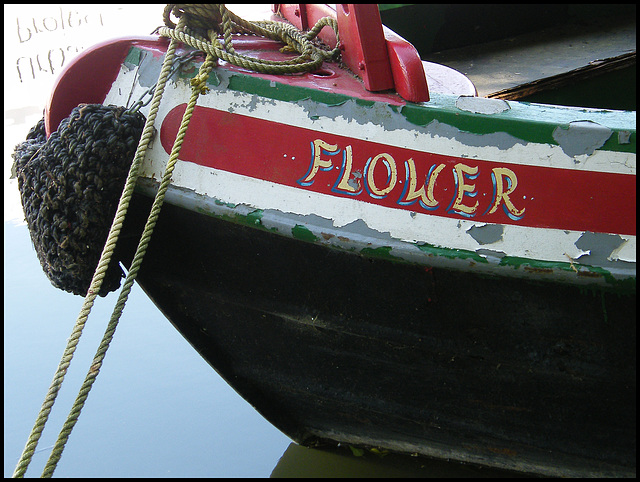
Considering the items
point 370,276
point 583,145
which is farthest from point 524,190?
point 370,276

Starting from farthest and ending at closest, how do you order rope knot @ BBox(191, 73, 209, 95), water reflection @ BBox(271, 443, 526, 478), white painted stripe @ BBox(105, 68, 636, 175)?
water reflection @ BBox(271, 443, 526, 478) → rope knot @ BBox(191, 73, 209, 95) → white painted stripe @ BBox(105, 68, 636, 175)

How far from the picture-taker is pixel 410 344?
1799 millimetres

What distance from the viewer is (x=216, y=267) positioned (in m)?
1.82

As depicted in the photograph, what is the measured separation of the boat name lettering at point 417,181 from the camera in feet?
5.05

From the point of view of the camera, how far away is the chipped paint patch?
5.14 feet

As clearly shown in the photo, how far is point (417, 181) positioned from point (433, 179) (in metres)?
0.04

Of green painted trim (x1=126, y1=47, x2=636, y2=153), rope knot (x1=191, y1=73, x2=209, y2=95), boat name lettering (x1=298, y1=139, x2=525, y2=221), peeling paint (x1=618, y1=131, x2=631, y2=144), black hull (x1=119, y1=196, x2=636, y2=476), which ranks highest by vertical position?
rope knot (x1=191, y1=73, x2=209, y2=95)

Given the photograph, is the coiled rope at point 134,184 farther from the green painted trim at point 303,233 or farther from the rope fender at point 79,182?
the green painted trim at point 303,233

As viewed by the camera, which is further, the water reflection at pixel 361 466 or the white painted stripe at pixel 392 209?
the water reflection at pixel 361 466

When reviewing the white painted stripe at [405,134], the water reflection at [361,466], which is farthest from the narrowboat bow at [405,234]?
the water reflection at [361,466]

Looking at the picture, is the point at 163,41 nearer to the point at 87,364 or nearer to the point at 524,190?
the point at 524,190

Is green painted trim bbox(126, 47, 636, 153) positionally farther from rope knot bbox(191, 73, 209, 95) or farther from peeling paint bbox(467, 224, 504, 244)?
peeling paint bbox(467, 224, 504, 244)

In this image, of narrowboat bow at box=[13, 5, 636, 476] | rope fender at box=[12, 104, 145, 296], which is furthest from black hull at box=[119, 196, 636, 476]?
rope fender at box=[12, 104, 145, 296]

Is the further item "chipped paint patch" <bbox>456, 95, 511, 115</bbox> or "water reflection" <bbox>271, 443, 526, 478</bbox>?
"water reflection" <bbox>271, 443, 526, 478</bbox>
